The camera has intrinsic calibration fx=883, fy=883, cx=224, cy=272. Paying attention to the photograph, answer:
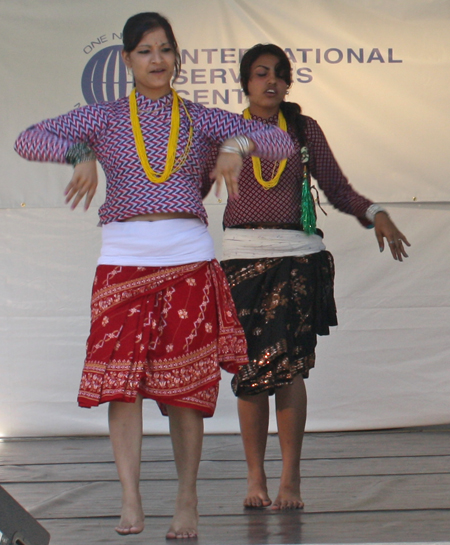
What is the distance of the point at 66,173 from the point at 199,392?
2.21 m

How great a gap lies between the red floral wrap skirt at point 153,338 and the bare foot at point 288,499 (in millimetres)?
565

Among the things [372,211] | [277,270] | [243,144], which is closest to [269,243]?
[277,270]

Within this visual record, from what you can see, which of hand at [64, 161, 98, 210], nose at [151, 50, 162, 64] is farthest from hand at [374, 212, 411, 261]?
hand at [64, 161, 98, 210]

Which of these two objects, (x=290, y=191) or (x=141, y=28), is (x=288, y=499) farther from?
(x=141, y=28)

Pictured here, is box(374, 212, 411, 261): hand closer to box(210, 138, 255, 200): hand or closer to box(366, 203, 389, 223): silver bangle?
box(366, 203, 389, 223): silver bangle

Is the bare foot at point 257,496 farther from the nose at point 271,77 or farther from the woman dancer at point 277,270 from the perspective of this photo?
the nose at point 271,77

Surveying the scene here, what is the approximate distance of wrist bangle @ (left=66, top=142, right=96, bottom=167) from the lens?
93.9 inches

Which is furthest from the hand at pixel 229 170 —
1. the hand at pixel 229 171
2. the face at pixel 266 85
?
the face at pixel 266 85

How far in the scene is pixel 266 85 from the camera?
10.3 ft

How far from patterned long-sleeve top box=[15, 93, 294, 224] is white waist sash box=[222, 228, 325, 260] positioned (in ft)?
1.84

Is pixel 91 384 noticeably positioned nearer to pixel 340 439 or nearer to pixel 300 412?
pixel 300 412

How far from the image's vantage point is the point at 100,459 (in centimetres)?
394

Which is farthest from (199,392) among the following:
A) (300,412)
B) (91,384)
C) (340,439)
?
(340,439)

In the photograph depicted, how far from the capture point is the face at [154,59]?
2492mm
